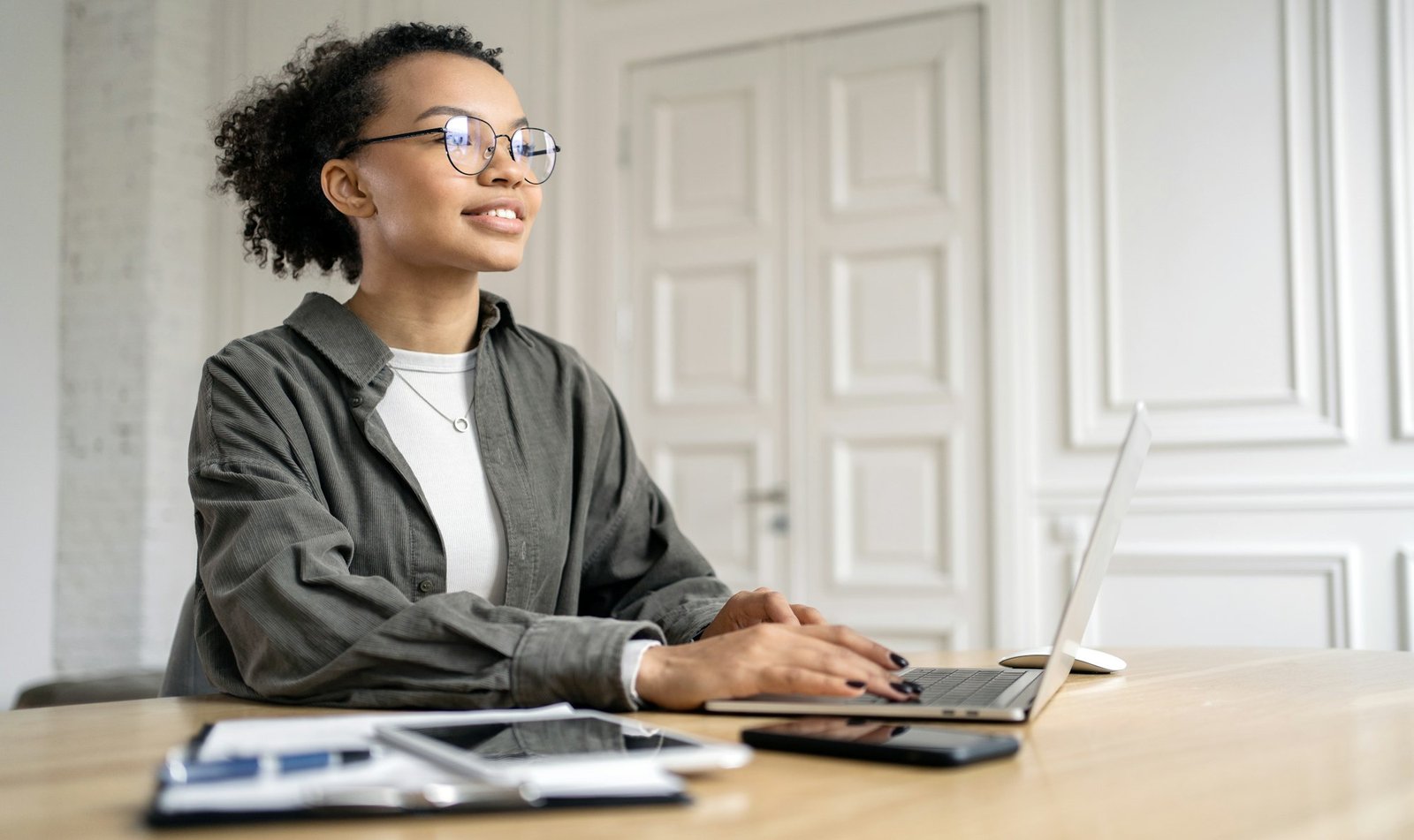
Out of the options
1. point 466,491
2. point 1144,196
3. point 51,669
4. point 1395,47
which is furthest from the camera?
point 51,669

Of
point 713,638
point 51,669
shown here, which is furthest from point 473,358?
point 51,669

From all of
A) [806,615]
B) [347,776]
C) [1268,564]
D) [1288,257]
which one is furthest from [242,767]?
[1288,257]

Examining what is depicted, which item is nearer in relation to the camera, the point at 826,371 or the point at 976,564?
the point at 976,564

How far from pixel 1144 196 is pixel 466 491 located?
2.57 meters

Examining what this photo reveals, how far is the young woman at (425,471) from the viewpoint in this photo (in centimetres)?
99

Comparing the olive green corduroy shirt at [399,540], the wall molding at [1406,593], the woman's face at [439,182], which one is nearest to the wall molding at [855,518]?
the wall molding at [1406,593]

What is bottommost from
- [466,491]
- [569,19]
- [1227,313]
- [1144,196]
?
[466,491]

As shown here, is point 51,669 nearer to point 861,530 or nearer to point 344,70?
point 861,530

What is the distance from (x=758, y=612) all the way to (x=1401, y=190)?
2.63 meters

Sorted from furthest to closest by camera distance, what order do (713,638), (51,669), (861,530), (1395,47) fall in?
(51,669) → (861,530) → (1395,47) → (713,638)

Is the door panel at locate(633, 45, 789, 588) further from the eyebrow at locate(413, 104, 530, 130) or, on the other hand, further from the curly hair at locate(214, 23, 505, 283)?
the eyebrow at locate(413, 104, 530, 130)

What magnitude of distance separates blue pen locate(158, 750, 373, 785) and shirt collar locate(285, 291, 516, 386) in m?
0.81

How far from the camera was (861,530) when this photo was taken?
147 inches

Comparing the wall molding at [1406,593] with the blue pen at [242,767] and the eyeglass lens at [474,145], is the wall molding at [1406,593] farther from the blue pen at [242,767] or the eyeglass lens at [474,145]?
the blue pen at [242,767]
